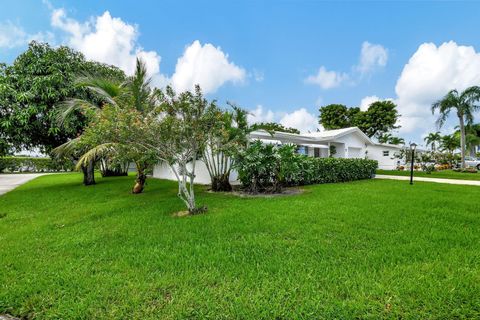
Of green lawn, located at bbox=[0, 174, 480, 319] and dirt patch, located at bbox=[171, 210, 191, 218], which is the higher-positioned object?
dirt patch, located at bbox=[171, 210, 191, 218]

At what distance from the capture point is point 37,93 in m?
11.8

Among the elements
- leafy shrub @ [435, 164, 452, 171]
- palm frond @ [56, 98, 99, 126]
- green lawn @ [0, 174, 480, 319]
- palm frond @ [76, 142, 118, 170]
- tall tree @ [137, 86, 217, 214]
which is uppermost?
palm frond @ [56, 98, 99, 126]

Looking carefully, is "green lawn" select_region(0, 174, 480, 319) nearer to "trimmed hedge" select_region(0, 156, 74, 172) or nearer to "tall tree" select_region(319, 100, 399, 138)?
"trimmed hedge" select_region(0, 156, 74, 172)

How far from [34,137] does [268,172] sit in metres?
13.4

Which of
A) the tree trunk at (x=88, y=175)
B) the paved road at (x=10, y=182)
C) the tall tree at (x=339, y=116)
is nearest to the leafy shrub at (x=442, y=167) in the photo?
the tall tree at (x=339, y=116)

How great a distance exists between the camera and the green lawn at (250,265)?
276 cm

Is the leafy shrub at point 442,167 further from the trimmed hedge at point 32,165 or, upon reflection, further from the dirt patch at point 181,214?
the trimmed hedge at point 32,165

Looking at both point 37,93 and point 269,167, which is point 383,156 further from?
point 37,93

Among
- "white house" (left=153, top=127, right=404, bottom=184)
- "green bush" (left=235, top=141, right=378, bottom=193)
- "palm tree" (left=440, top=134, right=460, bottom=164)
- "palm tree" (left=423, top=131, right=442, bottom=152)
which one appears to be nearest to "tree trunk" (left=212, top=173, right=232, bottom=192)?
"green bush" (left=235, top=141, right=378, bottom=193)

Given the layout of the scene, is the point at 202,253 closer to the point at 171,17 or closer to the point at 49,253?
the point at 49,253

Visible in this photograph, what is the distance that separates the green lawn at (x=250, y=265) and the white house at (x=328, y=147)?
9148 mm

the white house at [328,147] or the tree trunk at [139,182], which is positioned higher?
the white house at [328,147]

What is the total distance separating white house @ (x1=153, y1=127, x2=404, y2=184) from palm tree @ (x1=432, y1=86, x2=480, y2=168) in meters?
5.31

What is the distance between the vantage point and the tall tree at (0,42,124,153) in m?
11.6
